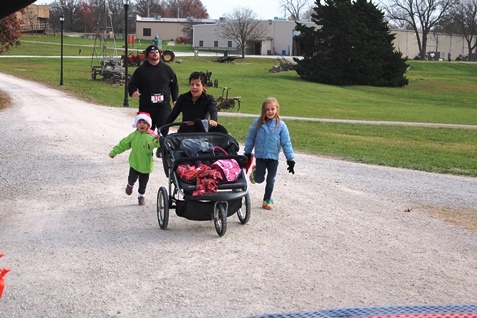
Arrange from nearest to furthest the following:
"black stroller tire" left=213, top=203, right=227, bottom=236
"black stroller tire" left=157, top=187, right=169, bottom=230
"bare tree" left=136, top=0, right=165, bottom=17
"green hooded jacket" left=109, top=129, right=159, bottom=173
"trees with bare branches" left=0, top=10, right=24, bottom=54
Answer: "black stroller tire" left=213, top=203, right=227, bottom=236, "black stroller tire" left=157, top=187, right=169, bottom=230, "green hooded jacket" left=109, top=129, right=159, bottom=173, "trees with bare branches" left=0, top=10, right=24, bottom=54, "bare tree" left=136, top=0, right=165, bottom=17

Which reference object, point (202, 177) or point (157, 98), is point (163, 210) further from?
point (157, 98)

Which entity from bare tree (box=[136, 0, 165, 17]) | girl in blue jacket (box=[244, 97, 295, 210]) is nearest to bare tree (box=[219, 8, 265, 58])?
bare tree (box=[136, 0, 165, 17])

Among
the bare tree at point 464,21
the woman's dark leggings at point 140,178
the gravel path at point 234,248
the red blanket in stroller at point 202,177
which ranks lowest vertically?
the gravel path at point 234,248

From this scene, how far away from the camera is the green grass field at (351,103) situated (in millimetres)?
18125

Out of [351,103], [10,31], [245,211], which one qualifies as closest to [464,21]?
[351,103]

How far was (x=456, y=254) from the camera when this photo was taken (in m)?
7.44

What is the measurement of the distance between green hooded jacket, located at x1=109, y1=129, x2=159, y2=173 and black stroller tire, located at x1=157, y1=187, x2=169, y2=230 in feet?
3.14

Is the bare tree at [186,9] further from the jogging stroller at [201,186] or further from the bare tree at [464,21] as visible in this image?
the jogging stroller at [201,186]

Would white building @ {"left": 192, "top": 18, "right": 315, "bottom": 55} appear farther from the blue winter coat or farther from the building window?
the blue winter coat

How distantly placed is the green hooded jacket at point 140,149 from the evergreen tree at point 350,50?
5128 cm

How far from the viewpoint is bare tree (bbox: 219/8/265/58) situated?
96125mm

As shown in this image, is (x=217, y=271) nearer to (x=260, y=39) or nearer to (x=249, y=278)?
(x=249, y=278)

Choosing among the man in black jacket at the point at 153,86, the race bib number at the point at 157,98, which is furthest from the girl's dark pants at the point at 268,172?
the race bib number at the point at 157,98

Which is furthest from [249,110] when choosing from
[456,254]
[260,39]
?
[260,39]
